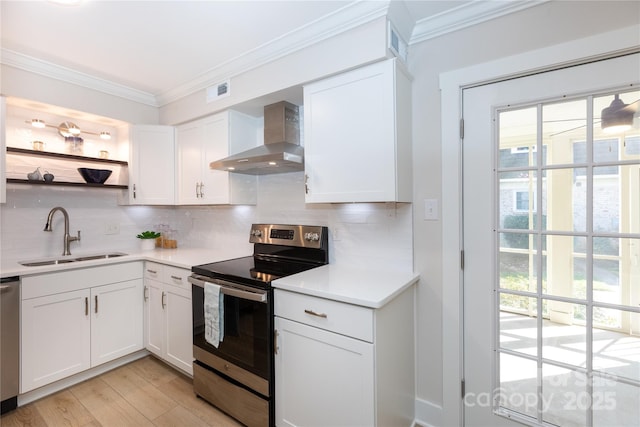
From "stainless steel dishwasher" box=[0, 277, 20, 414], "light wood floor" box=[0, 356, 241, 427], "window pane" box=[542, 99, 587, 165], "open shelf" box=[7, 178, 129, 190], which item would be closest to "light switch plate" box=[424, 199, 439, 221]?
"window pane" box=[542, 99, 587, 165]

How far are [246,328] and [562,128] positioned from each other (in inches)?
81.5

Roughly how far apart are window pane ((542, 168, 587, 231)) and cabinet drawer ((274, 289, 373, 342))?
109 centimetres

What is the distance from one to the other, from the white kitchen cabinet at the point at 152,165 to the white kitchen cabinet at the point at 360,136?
69.4 inches

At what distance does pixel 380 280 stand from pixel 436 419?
3.16 ft

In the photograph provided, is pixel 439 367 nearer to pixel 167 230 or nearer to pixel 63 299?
pixel 63 299

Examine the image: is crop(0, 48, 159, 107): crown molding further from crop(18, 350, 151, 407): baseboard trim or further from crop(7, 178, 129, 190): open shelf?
crop(18, 350, 151, 407): baseboard trim

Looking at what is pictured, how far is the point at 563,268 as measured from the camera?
1.48 meters

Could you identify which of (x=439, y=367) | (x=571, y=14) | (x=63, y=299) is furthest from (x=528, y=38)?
(x=63, y=299)

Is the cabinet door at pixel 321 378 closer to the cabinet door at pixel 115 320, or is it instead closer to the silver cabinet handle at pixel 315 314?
the silver cabinet handle at pixel 315 314

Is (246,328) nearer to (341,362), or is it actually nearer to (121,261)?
(341,362)

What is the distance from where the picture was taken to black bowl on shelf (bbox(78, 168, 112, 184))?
267 centimetres

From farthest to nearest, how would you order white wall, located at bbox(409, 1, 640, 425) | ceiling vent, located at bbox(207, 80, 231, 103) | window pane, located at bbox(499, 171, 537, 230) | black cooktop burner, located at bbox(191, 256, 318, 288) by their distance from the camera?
ceiling vent, located at bbox(207, 80, 231, 103) → black cooktop burner, located at bbox(191, 256, 318, 288) → white wall, located at bbox(409, 1, 640, 425) → window pane, located at bbox(499, 171, 537, 230)

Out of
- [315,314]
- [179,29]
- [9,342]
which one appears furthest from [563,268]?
[9,342]

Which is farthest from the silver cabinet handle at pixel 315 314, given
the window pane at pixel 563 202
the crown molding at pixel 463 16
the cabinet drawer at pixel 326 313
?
the crown molding at pixel 463 16
